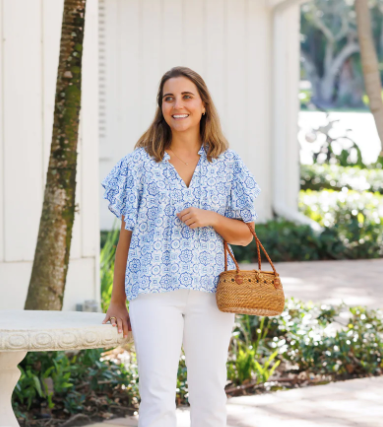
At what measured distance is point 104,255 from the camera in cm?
645

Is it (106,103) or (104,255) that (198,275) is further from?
(106,103)

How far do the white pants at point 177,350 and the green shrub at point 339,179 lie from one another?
10.8 meters

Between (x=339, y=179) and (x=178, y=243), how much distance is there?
11.1 metres

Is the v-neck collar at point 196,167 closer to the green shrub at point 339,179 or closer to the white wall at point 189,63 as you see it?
the white wall at point 189,63

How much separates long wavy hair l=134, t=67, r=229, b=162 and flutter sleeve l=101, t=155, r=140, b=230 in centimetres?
11

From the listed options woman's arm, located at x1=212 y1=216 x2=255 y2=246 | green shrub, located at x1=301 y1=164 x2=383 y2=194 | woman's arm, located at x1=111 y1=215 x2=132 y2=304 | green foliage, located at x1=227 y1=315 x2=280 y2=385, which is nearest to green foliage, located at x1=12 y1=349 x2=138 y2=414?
green foliage, located at x1=227 y1=315 x2=280 y2=385

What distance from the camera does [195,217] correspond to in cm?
274

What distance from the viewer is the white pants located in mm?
2734

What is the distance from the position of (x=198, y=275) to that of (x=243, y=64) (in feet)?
A: 24.5

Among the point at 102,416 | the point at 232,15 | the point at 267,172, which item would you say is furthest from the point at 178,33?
the point at 102,416

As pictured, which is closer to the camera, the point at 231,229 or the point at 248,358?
the point at 231,229

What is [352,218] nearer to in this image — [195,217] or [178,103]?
[178,103]

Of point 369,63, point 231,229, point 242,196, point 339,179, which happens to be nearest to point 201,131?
point 242,196

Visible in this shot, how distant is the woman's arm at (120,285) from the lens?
291 centimetres
